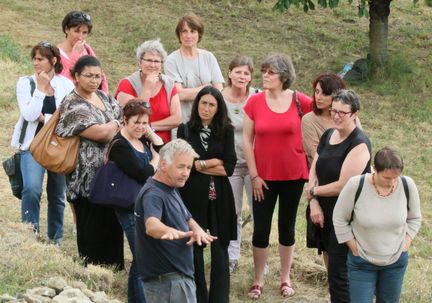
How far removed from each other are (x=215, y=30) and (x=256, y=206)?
1235cm

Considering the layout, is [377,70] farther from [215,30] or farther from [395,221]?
[395,221]

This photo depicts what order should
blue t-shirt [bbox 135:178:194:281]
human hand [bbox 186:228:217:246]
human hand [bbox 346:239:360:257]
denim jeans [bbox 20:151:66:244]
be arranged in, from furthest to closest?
denim jeans [bbox 20:151:66:244], human hand [bbox 346:239:360:257], blue t-shirt [bbox 135:178:194:281], human hand [bbox 186:228:217:246]

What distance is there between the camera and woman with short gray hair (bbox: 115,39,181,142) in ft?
23.1

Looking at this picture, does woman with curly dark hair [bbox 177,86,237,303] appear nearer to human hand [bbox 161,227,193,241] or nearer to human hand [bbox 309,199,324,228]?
human hand [bbox 309,199,324,228]

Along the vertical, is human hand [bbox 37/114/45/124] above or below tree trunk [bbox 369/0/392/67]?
below

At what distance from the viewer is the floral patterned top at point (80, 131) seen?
6.48 metres

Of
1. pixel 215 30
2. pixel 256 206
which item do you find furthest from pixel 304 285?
pixel 215 30

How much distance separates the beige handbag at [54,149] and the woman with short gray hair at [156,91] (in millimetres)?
691

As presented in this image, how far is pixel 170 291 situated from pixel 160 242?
1.02 feet

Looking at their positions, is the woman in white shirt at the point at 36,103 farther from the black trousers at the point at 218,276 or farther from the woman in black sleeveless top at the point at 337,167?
the woman in black sleeveless top at the point at 337,167

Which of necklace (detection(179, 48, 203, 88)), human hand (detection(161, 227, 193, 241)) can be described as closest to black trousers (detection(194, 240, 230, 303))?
human hand (detection(161, 227, 193, 241))

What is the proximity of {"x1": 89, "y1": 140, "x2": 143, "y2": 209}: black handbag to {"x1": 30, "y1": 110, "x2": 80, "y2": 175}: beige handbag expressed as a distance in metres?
0.42

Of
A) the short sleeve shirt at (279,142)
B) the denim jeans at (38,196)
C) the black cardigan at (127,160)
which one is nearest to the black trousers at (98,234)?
the black cardigan at (127,160)

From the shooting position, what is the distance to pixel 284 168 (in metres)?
6.88
